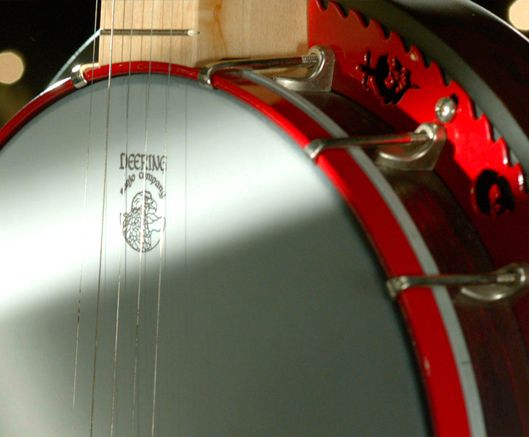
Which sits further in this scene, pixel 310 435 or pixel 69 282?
pixel 69 282

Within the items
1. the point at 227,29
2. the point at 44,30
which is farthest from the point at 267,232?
the point at 44,30

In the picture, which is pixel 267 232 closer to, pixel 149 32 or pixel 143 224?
pixel 143 224

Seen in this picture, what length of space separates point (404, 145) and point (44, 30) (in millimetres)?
1187

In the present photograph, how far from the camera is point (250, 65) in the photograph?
0.65 metres

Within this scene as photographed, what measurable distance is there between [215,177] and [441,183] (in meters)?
Answer: 0.21

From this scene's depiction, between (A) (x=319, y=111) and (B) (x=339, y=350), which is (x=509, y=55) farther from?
(B) (x=339, y=350)

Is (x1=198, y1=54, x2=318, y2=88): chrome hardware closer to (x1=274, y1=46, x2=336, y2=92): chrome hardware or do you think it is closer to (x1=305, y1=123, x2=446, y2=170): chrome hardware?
(x1=274, y1=46, x2=336, y2=92): chrome hardware

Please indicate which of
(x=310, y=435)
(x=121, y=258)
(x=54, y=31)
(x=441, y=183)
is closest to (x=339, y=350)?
(x=310, y=435)

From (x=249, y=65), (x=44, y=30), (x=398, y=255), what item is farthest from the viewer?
(x=44, y=30)

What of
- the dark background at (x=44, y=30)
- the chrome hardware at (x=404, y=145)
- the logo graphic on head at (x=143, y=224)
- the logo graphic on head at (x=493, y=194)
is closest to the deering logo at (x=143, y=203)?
the logo graphic on head at (x=143, y=224)

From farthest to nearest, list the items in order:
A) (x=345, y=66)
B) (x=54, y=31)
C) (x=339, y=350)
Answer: (x=54, y=31) → (x=345, y=66) → (x=339, y=350)

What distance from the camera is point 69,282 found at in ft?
2.48

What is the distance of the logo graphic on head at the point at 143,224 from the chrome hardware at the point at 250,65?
14 centimetres

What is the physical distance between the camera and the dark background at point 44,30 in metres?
1.49
